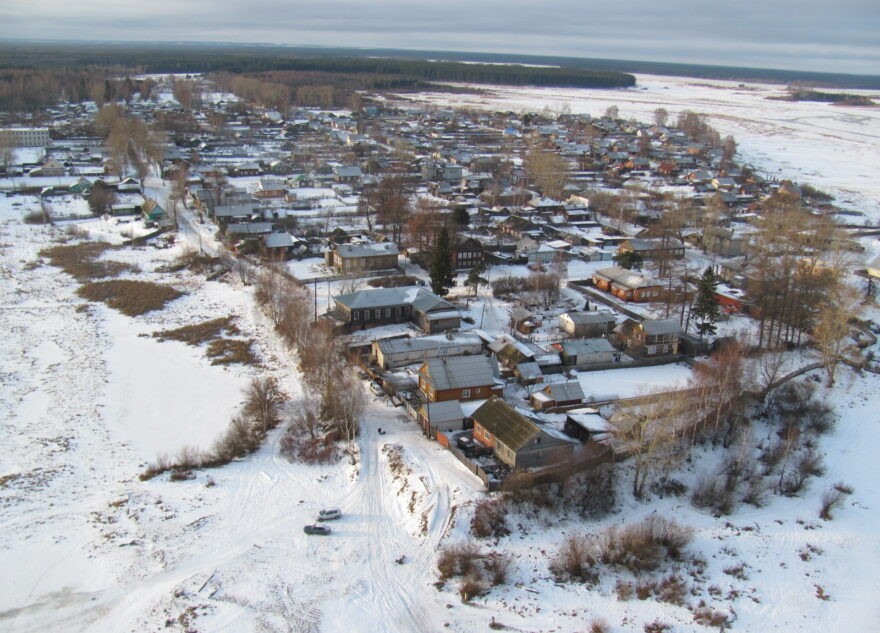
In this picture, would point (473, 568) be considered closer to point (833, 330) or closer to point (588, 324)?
point (588, 324)

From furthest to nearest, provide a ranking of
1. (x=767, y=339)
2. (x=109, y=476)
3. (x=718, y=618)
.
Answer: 1. (x=767, y=339)
2. (x=109, y=476)
3. (x=718, y=618)

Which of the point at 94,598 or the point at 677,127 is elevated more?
the point at 677,127

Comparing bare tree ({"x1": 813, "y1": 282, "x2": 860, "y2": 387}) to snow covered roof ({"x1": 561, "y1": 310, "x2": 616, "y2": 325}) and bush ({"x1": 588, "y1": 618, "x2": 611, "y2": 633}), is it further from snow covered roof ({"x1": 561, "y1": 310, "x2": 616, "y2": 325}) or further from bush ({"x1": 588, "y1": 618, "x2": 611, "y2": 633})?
bush ({"x1": 588, "y1": 618, "x2": 611, "y2": 633})

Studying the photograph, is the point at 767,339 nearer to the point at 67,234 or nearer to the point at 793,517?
the point at 793,517

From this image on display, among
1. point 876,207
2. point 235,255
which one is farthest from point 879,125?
point 235,255

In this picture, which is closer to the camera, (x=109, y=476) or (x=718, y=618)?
(x=718, y=618)

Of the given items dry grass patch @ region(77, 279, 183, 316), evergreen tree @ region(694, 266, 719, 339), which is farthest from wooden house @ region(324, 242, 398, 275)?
evergreen tree @ region(694, 266, 719, 339)
